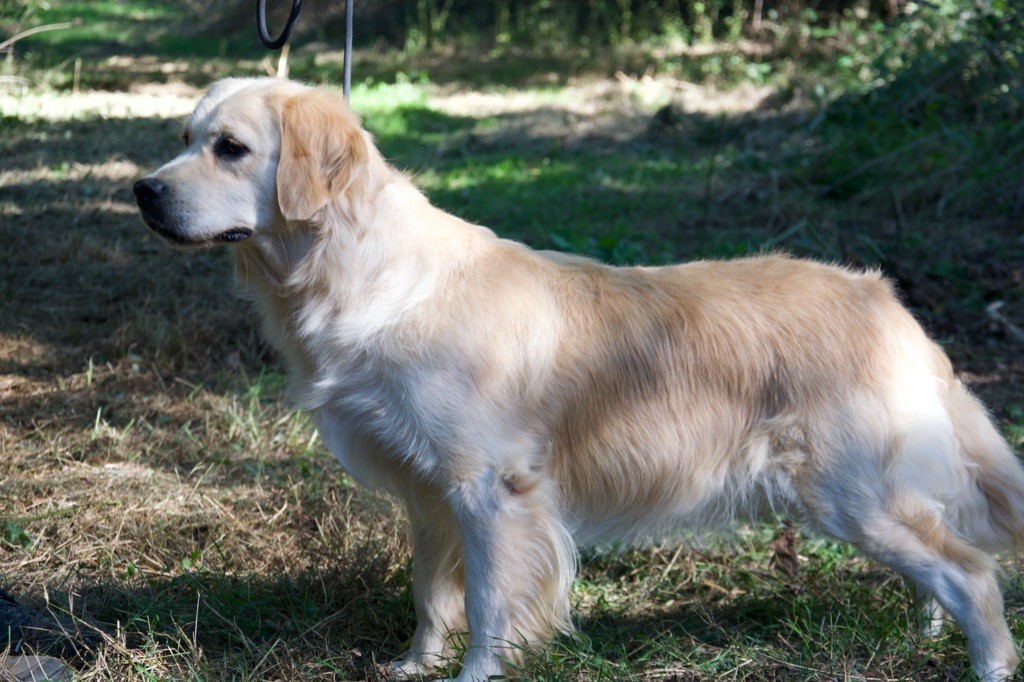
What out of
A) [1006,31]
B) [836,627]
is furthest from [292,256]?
[1006,31]

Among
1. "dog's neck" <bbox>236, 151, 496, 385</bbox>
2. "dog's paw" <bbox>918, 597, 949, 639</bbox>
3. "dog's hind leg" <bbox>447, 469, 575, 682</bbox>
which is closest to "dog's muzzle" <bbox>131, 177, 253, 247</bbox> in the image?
"dog's neck" <bbox>236, 151, 496, 385</bbox>

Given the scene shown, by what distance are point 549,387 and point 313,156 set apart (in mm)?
966

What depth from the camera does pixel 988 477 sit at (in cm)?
323

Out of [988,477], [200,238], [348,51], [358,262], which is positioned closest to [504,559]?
[358,262]

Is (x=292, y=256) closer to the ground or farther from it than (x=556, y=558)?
farther from it

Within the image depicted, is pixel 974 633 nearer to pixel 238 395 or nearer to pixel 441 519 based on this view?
pixel 441 519

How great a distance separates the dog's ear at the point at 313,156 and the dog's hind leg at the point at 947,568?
1.90 meters

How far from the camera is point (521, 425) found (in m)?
2.92

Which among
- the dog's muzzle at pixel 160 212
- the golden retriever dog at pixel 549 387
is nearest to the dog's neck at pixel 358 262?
the golden retriever dog at pixel 549 387

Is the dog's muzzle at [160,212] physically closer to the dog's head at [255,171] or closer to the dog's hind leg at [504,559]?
the dog's head at [255,171]

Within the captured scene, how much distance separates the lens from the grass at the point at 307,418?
3207 mm

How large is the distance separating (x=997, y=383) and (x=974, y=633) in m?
2.65

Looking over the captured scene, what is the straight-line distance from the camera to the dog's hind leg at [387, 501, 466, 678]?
10.5 feet

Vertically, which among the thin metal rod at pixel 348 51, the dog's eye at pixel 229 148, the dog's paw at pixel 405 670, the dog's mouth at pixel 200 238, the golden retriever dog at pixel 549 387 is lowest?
the dog's paw at pixel 405 670
